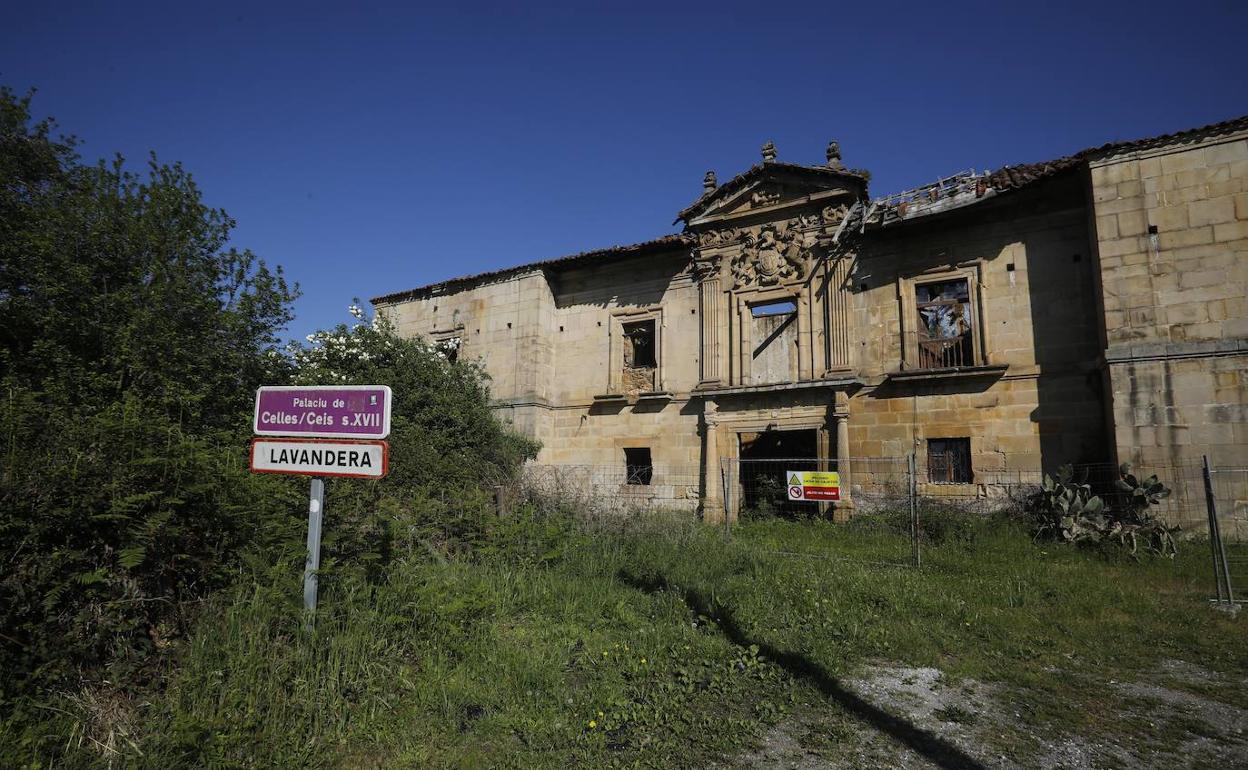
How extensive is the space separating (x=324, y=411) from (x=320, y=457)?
33 centimetres

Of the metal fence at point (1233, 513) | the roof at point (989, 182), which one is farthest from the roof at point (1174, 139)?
the metal fence at point (1233, 513)

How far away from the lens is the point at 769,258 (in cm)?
1473

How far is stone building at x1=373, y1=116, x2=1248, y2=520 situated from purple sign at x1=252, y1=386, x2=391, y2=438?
11.3m

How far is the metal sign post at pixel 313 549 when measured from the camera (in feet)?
13.1

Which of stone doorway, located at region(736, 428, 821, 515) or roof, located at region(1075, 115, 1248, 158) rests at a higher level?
roof, located at region(1075, 115, 1248, 158)

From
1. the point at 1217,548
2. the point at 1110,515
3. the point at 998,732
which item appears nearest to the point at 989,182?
the point at 1110,515

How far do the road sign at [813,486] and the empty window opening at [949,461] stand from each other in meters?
4.15

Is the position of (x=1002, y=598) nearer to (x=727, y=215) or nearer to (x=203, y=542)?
(x=203, y=542)

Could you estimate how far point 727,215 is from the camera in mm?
15281

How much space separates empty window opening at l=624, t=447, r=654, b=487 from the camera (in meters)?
15.7

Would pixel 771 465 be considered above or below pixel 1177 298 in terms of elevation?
below

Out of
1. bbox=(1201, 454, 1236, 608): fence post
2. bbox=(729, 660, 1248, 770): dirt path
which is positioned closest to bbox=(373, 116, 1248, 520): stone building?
bbox=(1201, 454, 1236, 608): fence post

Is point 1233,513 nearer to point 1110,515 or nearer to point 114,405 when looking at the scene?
point 1110,515

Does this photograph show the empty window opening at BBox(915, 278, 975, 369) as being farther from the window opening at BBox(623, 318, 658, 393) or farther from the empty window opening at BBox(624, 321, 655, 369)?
the empty window opening at BBox(624, 321, 655, 369)
